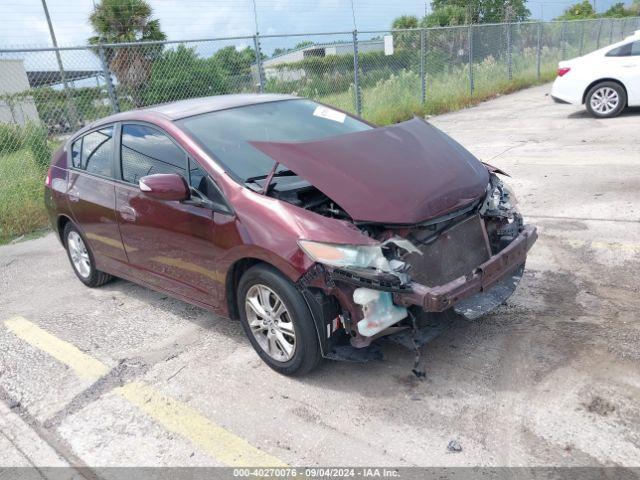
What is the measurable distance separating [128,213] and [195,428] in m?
1.88

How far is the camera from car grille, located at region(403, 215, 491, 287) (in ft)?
10.5

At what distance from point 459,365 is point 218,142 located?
217 centimetres

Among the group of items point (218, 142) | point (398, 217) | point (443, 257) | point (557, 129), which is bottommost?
point (557, 129)

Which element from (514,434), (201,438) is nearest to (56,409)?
(201,438)

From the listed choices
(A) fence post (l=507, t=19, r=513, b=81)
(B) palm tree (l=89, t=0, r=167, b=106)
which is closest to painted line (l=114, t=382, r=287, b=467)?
(B) palm tree (l=89, t=0, r=167, b=106)

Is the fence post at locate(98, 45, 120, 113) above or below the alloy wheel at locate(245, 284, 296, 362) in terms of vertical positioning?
above

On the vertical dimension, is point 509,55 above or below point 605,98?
above

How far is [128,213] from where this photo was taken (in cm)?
432

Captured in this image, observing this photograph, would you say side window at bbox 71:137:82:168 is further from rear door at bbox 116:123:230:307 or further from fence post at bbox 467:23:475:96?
fence post at bbox 467:23:475:96

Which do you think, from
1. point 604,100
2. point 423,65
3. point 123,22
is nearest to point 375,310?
point 604,100

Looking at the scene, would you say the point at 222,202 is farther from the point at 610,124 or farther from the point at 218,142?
the point at 610,124

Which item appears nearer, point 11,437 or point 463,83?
point 11,437

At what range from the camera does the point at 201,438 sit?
3062 millimetres

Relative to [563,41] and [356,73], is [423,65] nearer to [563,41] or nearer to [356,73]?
[356,73]
